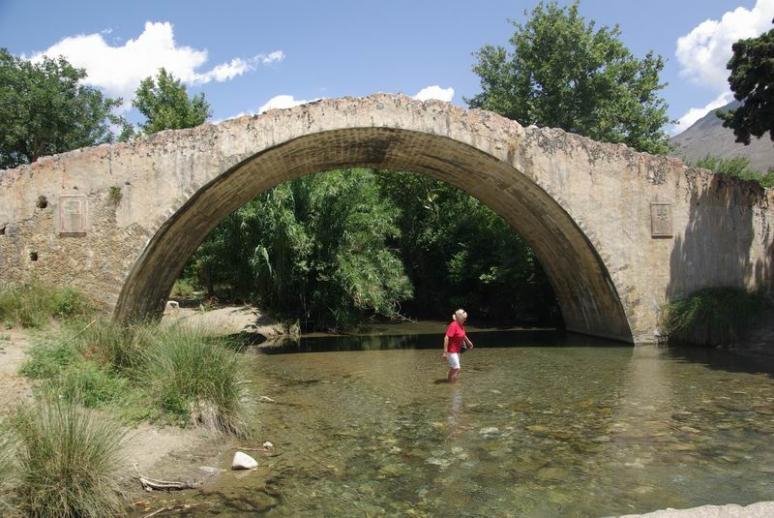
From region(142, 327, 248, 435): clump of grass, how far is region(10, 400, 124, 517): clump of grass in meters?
1.78

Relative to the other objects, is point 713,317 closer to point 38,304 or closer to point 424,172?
point 424,172

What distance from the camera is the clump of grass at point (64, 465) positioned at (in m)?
4.03

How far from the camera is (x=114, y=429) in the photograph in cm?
459

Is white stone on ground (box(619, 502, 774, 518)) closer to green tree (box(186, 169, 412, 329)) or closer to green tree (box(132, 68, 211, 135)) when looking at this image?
green tree (box(186, 169, 412, 329))

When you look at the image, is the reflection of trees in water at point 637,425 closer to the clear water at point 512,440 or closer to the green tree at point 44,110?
the clear water at point 512,440

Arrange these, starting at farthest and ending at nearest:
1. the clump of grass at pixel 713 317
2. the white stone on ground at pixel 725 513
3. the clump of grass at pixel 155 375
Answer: the clump of grass at pixel 713 317 < the clump of grass at pixel 155 375 < the white stone on ground at pixel 725 513

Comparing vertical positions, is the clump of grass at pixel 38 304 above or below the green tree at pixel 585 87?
below

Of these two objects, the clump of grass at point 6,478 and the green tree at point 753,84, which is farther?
the green tree at point 753,84

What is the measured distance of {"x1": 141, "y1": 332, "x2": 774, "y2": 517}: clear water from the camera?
16.0ft

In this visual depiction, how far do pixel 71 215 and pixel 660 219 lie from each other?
36.0 feet

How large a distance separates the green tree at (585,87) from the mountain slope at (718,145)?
5.73 m

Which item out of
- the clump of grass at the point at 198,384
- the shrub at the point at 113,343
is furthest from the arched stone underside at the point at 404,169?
the clump of grass at the point at 198,384

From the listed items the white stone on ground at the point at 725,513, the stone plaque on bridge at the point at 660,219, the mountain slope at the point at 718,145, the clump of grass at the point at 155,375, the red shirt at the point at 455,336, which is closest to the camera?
the white stone on ground at the point at 725,513

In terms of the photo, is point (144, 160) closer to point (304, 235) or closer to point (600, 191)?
point (304, 235)
